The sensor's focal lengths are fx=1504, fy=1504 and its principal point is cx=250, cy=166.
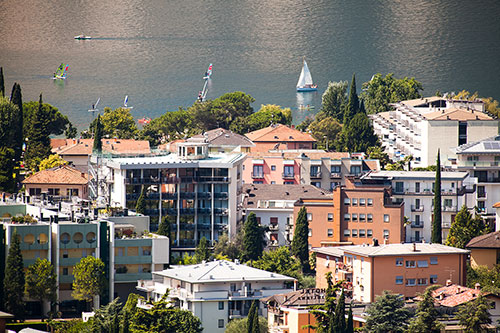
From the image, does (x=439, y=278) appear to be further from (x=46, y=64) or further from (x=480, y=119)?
(x=46, y=64)

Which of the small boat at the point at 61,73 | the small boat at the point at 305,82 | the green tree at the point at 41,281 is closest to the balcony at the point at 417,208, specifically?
the green tree at the point at 41,281

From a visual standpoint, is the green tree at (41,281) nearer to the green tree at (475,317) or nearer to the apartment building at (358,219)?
the green tree at (475,317)

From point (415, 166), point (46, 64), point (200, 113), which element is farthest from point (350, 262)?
point (46, 64)

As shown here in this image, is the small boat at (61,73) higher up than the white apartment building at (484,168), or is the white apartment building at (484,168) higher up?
the small boat at (61,73)

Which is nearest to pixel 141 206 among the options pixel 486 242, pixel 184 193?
pixel 184 193

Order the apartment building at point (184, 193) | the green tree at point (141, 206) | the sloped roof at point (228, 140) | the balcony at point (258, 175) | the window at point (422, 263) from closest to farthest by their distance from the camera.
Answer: the window at point (422, 263) < the green tree at point (141, 206) < the apartment building at point (184, 193) < the balcony at point (258, 175) < the sloped roof at point (228, 140)

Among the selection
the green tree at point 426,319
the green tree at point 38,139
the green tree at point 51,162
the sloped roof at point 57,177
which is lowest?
the green tree at point 426,319
